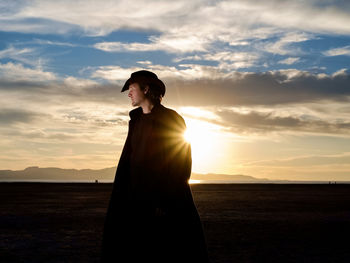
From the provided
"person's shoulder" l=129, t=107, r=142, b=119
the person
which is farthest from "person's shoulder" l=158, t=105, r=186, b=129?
"person's shoulder" l=129, t=107, r=142, b=119

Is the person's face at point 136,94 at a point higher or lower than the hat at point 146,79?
lower

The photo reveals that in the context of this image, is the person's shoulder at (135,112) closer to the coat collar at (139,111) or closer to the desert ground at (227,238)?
the coat collar at (139,111)

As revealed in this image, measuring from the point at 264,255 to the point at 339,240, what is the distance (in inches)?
112

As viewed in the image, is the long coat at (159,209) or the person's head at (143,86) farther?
the person's head at (143,86)

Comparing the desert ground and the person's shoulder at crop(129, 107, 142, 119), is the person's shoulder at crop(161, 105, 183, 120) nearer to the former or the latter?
the person's shoulder at crop(129, 107, 142, 119)

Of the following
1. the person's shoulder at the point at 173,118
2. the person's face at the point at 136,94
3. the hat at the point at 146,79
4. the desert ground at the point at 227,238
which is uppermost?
the hat at the point at 146,79

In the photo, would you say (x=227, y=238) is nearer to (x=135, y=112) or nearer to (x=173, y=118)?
(x=135, y=112)

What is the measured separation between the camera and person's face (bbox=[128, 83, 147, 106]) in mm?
4387

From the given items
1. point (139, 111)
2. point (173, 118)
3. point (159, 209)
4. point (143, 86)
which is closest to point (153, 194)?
point (159, 209)

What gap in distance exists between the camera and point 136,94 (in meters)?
4.39

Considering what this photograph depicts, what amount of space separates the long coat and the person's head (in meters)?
0.19

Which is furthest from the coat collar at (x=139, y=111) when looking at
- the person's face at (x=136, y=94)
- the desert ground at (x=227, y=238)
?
the desert ground at (x=227, y=238)

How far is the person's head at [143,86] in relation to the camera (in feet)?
14.4

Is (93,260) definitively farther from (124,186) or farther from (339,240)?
(339,240)
